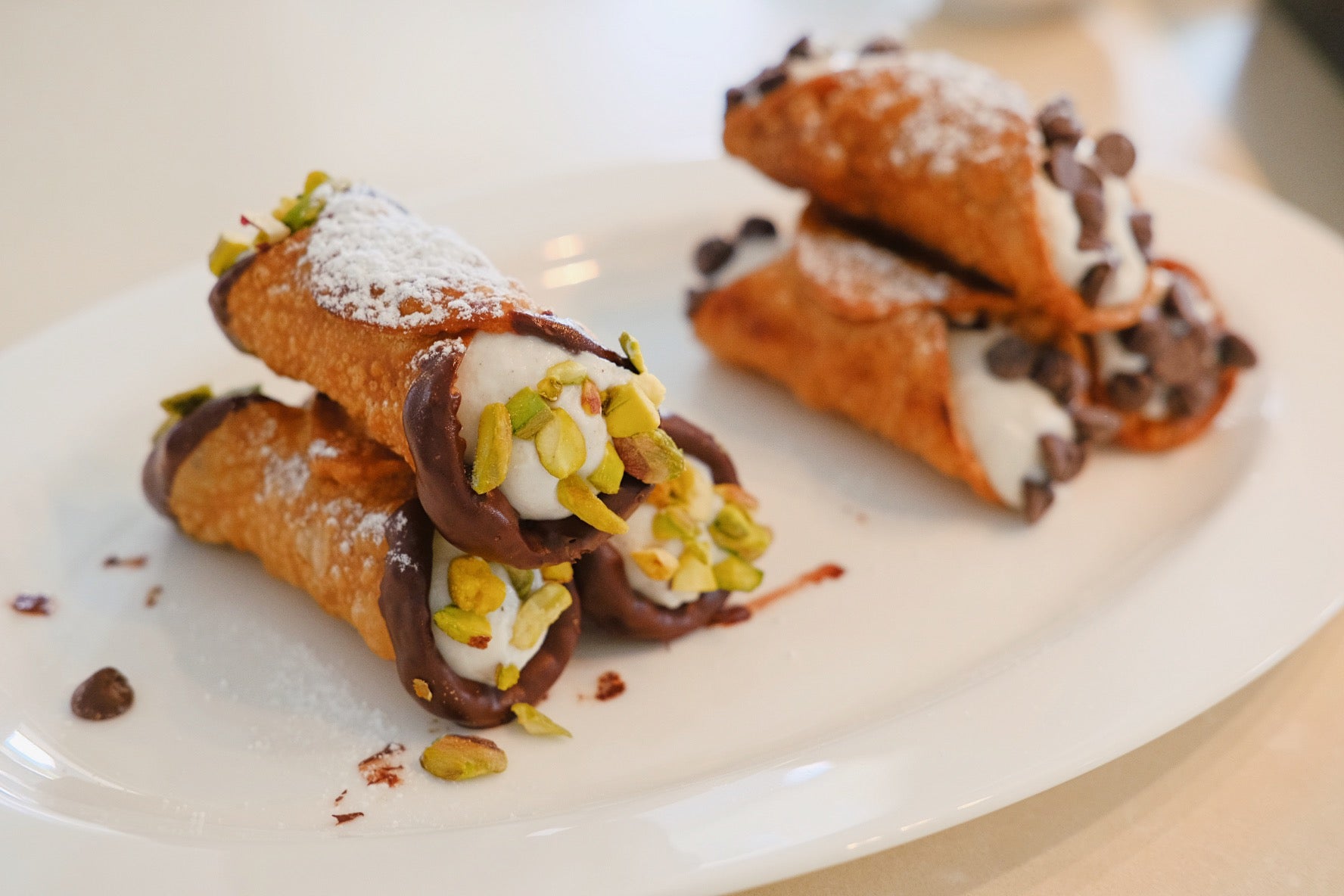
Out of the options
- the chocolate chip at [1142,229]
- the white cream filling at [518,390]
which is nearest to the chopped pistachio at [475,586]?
the white cream filling at [518,390]

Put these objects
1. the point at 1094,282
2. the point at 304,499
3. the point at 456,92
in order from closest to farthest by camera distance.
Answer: the point at 304,499
the point at 1094,282
the point at 456,92

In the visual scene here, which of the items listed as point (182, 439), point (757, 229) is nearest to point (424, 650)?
point (182, 439)

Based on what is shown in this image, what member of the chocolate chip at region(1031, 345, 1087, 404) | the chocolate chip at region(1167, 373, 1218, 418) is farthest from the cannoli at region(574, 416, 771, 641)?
the chocolate chip at region(1167, 373, 1218, 418)

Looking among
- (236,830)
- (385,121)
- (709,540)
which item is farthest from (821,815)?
(385,121)

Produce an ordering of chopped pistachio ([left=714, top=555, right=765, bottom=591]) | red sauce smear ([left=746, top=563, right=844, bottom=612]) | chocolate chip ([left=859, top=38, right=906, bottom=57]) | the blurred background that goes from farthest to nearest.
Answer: the blurred background
chocolate chip ([left=859, top=38, right=906, bottom=57])
red sauce smear ([left=746, top=563, right=844, bottom=612])
chopped pistachio ([left=714, top=555, right=765, bottom=591])

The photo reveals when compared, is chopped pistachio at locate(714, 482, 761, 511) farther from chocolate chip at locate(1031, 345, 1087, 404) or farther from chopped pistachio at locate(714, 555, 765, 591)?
chocolate chip at locate(1031, 345, 1087, 404)

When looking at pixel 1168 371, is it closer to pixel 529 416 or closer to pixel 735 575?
pixel 735 575
